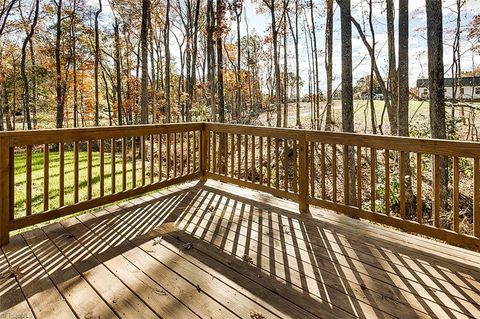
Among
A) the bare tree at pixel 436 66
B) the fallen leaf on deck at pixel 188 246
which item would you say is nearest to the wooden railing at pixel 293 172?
the bare tree at pixel 436 66

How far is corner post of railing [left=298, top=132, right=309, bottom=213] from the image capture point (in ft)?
11.7

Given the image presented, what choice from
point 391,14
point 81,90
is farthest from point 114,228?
point 81,90

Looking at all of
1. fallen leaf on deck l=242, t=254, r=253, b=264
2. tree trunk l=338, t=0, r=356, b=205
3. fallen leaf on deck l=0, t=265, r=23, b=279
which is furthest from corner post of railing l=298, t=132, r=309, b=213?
fallen leaf on deck l=0, t=265, r=23, b=279

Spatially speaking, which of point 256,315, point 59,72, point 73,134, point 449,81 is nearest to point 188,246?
point 256,315

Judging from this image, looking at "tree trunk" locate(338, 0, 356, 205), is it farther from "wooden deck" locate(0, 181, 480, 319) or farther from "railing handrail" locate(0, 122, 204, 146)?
"railing handrail" locate(0, 122, 204, 146)

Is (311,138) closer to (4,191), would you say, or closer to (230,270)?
(230,270)

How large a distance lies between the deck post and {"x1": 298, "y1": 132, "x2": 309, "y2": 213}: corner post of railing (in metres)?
2.93

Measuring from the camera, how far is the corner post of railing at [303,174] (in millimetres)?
3566

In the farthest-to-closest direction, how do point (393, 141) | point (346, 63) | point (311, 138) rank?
point (346, 63) < point (311, 138) < point (393, 141)

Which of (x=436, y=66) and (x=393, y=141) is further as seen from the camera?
(x=436, y=66)

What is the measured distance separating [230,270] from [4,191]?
216 cm

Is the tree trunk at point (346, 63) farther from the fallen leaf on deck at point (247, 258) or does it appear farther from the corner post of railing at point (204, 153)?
the fallen leaf on deck at point (247, 258)

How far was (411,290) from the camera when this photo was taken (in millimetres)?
2086

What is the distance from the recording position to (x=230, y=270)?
2.34 meters
